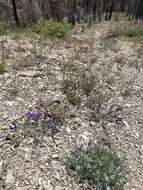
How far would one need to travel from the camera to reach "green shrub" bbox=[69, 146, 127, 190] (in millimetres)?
3926

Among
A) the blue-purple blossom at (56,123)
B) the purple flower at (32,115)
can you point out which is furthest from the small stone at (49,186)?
the purple flower at (32,115)

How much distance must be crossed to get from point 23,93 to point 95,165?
2571 mm

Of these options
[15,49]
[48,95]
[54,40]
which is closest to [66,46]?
[54,40]

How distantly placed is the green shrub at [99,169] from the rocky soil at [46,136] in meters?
0.17

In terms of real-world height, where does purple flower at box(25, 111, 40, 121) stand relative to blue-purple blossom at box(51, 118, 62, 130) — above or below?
above

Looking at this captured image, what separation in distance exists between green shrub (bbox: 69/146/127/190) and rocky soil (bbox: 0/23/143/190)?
171 millimetres

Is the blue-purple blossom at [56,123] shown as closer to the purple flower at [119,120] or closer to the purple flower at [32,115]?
the purple flower at [32,115]

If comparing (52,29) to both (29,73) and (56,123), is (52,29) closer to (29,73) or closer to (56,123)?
(29,73)

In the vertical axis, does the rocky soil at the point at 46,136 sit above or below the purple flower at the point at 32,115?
below

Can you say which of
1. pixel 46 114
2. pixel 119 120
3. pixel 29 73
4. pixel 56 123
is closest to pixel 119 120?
pixel 119 120

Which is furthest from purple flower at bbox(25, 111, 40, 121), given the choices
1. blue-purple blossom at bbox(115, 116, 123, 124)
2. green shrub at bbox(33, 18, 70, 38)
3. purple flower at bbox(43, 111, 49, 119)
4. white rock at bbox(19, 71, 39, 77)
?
green shrub at bbox(33, 18, 70, 38)

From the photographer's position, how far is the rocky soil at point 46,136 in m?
3.96

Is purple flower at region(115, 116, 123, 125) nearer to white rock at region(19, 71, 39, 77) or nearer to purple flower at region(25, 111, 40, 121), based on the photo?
purple flower at region(25, 111, 40, 121)

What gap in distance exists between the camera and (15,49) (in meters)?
8.46
